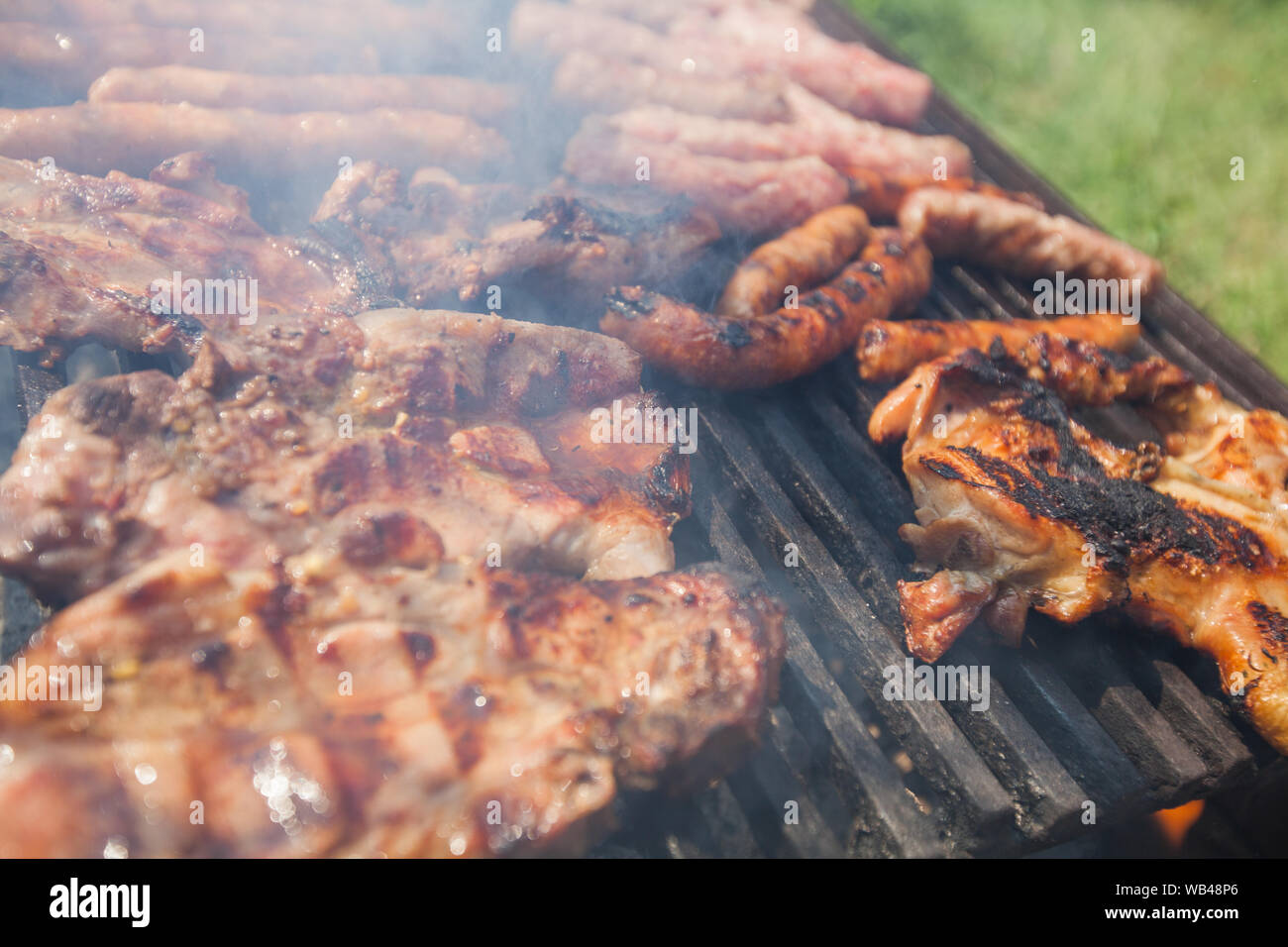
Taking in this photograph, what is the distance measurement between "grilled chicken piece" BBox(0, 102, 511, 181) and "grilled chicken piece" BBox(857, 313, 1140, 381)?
2.46m

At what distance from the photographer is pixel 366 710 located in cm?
214

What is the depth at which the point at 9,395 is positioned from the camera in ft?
11.3

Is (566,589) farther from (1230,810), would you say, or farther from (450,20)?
(450,20)

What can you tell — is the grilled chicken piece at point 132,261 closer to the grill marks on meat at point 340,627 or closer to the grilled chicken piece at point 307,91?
the grill marks on meat at point 340,627

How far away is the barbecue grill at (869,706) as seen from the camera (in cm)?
253

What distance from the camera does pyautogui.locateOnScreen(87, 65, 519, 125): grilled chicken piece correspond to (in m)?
4.03

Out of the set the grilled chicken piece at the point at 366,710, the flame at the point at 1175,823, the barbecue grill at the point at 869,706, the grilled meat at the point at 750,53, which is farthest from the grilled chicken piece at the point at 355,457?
the grilled meat at the point at 750,53

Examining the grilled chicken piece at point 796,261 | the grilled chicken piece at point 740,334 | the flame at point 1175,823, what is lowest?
the flame at point 1175,823

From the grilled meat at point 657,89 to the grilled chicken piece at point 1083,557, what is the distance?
308cm

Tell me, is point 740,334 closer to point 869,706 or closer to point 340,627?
point 869,706

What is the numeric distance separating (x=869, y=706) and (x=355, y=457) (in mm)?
2149

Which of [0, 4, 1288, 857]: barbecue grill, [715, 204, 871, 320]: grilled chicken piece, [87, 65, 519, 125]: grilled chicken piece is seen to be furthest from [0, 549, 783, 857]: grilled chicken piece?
[87, 65, 519, 125]: grilled chicken piece

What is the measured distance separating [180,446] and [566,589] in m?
1.28
